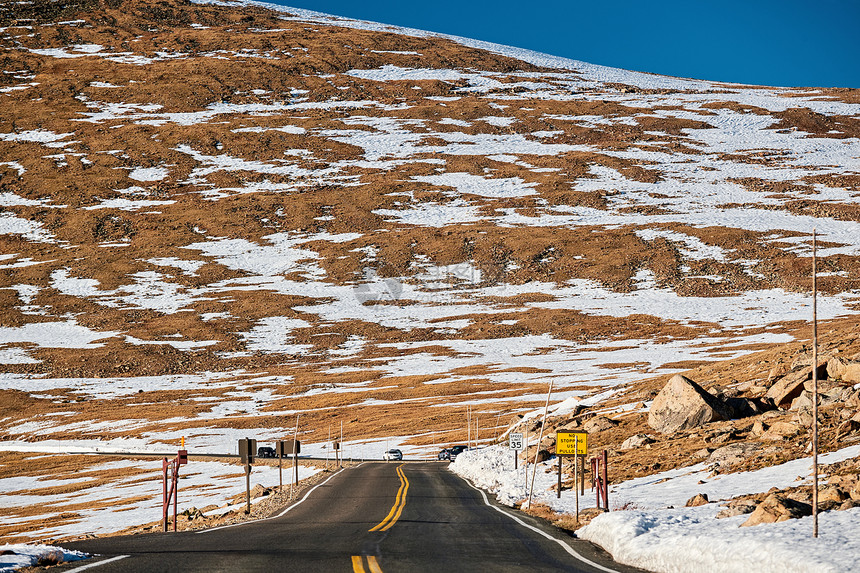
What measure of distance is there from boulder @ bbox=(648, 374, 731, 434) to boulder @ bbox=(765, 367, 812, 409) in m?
2.35

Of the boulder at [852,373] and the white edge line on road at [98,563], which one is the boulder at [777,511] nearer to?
the white edge line on road at [98,563]

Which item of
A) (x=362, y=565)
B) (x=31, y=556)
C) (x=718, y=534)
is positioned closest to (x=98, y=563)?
(x=31, y=556)

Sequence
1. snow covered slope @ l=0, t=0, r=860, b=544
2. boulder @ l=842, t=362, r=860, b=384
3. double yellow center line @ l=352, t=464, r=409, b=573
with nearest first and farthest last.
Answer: double yellow center line @ l=352, t=464, r=409, b=573 < boulder @ l=842, t=362, r=860, b=384 < snow covered slope @ l=0, t=0, r=860, b=544

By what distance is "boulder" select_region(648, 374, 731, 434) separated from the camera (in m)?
33.2

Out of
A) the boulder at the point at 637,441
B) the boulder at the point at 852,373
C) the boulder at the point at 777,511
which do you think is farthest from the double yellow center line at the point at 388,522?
the boulder at the point at 852,373

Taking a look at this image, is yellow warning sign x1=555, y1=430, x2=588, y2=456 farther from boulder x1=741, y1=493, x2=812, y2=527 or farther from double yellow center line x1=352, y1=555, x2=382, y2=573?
double yellow center line x1=352, y1=555, x2=382, y2=573

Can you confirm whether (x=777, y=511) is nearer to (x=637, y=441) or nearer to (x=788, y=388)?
(x=788, y=388)

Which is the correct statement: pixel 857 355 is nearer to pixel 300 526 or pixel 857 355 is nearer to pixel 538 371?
pixel 300 526

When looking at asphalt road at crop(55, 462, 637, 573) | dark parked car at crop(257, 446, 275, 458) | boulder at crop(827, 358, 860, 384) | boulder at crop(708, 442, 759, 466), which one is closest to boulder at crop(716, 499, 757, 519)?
asphalt road at crop(55, 462, 637, 573)

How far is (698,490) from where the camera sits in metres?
23.9

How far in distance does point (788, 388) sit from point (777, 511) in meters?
19.5

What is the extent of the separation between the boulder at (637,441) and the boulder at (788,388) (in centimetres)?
559

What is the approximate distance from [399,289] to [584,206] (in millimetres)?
51424

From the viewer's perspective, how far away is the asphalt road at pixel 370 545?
42.7 ft
